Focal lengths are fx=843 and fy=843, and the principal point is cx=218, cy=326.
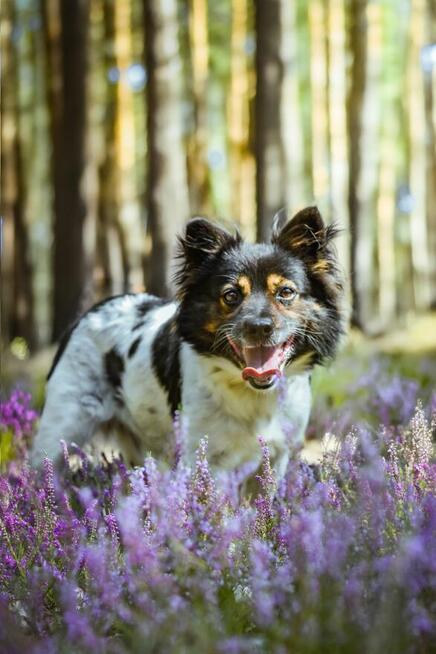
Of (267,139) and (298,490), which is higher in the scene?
(267,139)

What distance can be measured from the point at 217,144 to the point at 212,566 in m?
30.8

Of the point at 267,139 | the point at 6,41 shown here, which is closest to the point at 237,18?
the point at 6,41

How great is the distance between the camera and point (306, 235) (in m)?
4.91

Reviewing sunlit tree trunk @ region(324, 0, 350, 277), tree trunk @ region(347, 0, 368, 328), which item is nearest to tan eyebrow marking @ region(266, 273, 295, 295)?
tree trunk @ region(347, 0, 368, 328)

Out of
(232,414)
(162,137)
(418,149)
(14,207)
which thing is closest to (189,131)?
(418,149)

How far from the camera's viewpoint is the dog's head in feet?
14.5

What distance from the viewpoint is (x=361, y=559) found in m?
2.73

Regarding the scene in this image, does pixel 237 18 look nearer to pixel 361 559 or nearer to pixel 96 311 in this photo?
pixel 96 311

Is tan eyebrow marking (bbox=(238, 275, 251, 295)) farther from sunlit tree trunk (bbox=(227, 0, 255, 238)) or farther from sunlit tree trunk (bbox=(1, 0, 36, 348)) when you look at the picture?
sunlit tree trunk (bbox=(227, 0, 255, 238))

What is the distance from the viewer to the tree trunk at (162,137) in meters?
10.9

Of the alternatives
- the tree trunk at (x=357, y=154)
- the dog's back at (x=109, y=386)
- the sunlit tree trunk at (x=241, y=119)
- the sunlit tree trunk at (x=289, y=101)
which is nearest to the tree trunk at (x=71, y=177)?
the sunlit tree trunk at (x=289, y=101)

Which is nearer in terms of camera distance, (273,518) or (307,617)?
(307,617)

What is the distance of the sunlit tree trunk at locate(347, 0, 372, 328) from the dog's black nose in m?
11.3

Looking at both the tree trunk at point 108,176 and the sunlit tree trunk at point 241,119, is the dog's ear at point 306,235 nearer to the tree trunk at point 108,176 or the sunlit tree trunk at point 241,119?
the tree trunk at point 108,176
